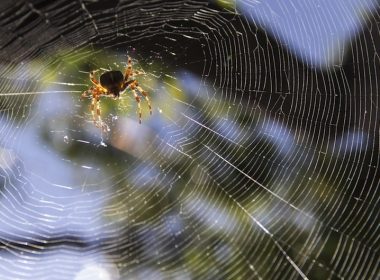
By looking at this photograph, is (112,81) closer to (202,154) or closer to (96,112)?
(96,112)

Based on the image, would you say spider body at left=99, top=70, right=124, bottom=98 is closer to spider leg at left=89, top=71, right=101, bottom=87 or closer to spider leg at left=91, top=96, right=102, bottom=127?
spider leg at left=89, top=71, right=101, bottom=87

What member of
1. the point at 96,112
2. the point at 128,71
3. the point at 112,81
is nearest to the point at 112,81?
the point at 112,81

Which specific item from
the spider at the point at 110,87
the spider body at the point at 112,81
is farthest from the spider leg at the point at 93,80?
the spider body at the point at 112,81

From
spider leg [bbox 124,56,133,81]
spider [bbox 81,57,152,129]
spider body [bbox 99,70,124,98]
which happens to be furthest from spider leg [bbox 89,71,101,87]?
spider leg [bbox 124,56,133,81]

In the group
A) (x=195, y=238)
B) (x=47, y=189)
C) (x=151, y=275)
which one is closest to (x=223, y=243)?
(x=195, y=238)

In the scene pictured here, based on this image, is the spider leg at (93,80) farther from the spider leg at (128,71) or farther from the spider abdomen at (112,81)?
the spider leg at (128,71)

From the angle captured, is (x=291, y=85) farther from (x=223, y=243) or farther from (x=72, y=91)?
(x=72, y=91)
